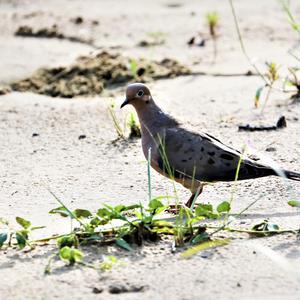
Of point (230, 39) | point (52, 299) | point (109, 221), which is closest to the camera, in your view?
point (52, 299)

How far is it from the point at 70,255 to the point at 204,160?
4.24 ft

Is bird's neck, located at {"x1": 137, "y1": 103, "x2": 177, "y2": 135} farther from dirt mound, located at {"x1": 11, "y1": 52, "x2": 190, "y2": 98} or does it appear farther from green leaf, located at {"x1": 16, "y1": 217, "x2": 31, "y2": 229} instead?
dirt mound, located at {"x1": 11, "y1": 52, "x2": 190, "y2": 98}

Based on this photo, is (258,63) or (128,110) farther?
(258,63)

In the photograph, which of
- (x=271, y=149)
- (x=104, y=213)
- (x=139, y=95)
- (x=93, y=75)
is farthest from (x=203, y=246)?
(x=93, y=75)

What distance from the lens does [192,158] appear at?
17.4 feet

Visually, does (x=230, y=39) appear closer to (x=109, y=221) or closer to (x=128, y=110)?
(x=128, y=110)

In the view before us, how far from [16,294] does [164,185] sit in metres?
1.86

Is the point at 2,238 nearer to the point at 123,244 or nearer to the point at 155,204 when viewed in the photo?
the point at 123,244

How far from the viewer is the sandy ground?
162 inches

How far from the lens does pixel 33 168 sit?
6.12 metres

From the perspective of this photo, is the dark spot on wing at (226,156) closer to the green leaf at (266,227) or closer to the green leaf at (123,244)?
the green leaf at (266,227)

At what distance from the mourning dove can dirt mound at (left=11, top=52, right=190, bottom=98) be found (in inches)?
82.0

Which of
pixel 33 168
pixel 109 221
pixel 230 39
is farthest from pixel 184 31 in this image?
pixel 109 221

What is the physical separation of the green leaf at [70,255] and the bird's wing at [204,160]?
1.03 meters
